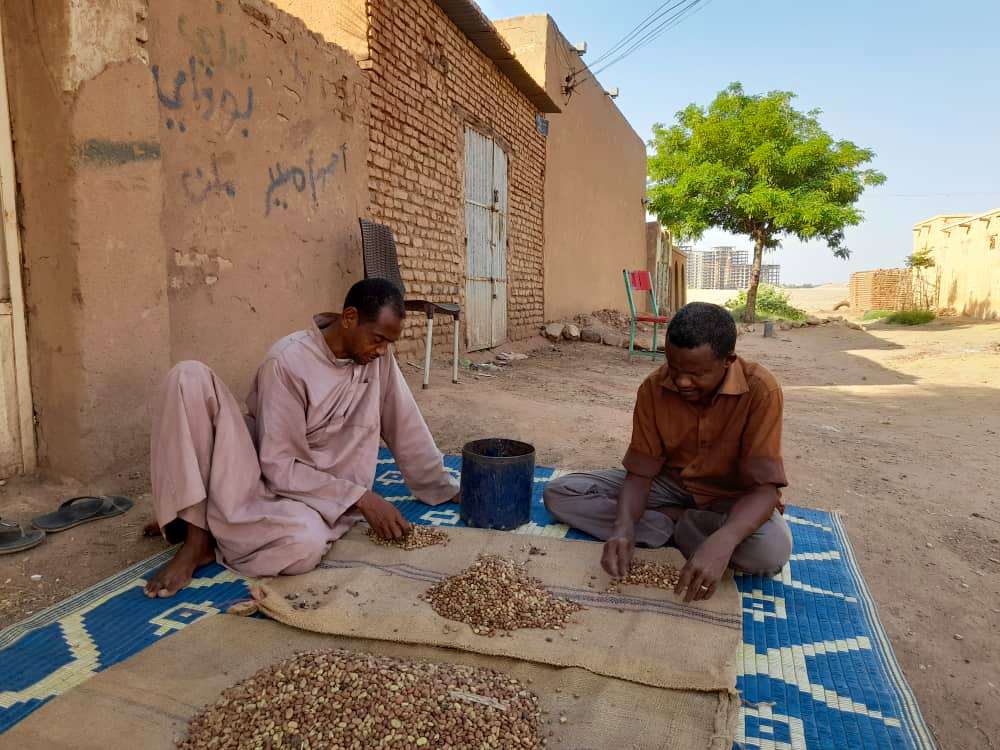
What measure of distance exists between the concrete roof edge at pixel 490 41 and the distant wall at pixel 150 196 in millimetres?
2322

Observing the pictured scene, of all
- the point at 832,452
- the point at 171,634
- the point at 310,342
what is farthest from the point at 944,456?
the point at 171,634

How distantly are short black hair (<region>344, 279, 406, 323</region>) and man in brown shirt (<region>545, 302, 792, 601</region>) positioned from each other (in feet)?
3.27

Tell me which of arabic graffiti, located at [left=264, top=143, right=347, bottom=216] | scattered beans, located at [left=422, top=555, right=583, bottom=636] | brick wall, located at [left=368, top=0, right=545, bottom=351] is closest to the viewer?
scattered beans, located at [left=422, top=555, right=583, bottom=636]

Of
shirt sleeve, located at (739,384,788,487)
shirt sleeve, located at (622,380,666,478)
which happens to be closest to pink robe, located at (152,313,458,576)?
shirt sleeve, located at (622,380,666,478)

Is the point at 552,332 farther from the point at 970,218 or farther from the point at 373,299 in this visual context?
the point at 970,218

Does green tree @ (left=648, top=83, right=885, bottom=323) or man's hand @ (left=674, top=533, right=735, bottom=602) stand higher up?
green tree @ (left=648, top=83, right=885, bottom=323)

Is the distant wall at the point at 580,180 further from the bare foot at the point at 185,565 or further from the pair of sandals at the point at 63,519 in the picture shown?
the bare foot at the point at 185,565

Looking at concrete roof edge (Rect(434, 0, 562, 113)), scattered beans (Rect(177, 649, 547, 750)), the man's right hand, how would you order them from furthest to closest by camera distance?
1. concrete roof edge (Rect(434, 0, 562, 113))
2. the man's right hand
3. scattered beans (Rect(177, 649, 547, 750))

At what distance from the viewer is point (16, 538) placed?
254 cm

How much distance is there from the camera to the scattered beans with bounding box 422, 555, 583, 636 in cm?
196

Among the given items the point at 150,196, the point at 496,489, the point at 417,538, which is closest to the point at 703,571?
the point at 496,489

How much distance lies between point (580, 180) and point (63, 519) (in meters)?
10.8

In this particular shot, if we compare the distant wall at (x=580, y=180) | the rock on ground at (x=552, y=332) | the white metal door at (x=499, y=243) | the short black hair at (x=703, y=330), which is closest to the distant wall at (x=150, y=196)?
the short black hair at (x=703, y=330)

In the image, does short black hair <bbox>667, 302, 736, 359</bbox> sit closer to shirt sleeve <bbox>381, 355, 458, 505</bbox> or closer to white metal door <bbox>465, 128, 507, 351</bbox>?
shirt sleeve <bbox>381, 355, 458, 505</bbox>
